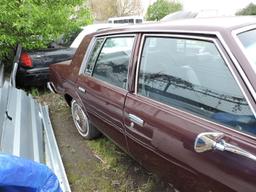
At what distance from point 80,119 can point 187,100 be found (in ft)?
7.32

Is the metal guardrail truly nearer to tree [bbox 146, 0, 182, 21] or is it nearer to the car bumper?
the car bumper

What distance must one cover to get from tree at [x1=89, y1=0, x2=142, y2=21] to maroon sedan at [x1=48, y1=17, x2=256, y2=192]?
24.1 meters

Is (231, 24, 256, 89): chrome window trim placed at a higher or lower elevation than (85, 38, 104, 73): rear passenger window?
higher

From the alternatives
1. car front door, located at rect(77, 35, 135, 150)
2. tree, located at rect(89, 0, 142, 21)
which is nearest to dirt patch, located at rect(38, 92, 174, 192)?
car front door, located at rect(77, 35, 135, 150)

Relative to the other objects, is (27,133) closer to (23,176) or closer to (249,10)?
(23,176)

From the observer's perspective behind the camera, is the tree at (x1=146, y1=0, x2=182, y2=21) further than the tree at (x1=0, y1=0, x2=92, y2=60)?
Yes

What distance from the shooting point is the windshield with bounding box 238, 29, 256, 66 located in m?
1.86

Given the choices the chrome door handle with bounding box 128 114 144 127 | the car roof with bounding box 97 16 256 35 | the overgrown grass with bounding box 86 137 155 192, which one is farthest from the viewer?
the overgrown grass with bounding box 86 137 155 192

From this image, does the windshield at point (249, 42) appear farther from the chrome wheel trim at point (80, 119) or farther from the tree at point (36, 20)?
the tree at point (36, 20)

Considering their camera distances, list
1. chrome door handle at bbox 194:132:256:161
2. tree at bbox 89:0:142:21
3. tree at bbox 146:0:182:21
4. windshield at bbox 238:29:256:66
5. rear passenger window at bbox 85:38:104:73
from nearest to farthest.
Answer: chrome door handle at bbox 194:132:256:161
windshield at bbox 238:29:256:66
rear passenger window at bbox 85:38:104:73
tree at bbox 146:0:182:21
tree at bbox 89:0:142:21

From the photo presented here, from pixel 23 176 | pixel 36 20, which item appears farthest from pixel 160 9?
pixel 23 176

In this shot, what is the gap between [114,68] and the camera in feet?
10.1

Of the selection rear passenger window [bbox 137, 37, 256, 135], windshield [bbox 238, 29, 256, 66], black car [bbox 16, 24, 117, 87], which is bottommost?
black car [bbox 16, 24, 117, 87]

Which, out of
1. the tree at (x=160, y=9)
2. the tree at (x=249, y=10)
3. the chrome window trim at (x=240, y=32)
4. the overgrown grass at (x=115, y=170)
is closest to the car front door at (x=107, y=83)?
the overgrown grass at (x=115, y=170)
